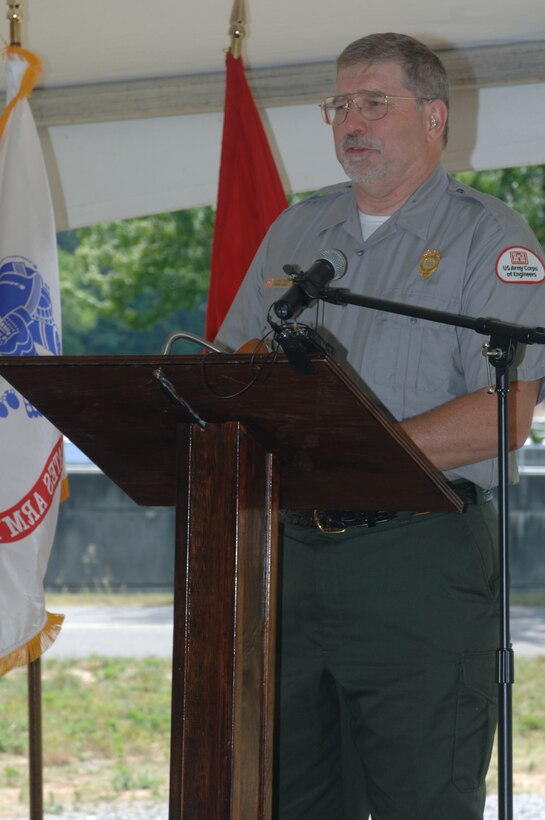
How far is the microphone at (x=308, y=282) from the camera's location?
1.57 m

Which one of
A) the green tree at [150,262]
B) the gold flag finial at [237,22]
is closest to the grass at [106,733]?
the gold flag finial at [237,22]

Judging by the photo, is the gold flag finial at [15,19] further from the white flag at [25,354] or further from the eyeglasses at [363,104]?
the eyeglasses at [363,104]

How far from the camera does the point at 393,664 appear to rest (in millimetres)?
2090

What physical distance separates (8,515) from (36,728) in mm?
607

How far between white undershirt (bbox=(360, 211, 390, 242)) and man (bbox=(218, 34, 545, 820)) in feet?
0.16

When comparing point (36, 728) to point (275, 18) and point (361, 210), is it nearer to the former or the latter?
point (361, 210)

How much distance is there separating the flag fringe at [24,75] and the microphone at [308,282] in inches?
62.5

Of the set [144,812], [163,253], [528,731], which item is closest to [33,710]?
[144,812]

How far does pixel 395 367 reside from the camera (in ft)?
7.20

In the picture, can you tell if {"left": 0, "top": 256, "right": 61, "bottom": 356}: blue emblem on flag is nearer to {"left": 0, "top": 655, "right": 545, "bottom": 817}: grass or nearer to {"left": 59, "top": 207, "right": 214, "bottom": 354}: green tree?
{"left": 0, "top": 655, "right": 545, "bottom": 817}: grass

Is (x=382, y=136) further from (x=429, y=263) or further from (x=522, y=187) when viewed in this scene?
(x=522, y=187)

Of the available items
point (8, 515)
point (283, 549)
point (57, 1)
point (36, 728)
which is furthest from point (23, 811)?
point (57, 1)

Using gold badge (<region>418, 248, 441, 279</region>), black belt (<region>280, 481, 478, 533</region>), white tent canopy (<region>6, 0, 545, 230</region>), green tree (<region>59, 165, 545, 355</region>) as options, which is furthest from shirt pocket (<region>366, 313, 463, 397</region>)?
green tree (<region>59, 165, 545, 355</region>)

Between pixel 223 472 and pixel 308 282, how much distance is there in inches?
13.9
